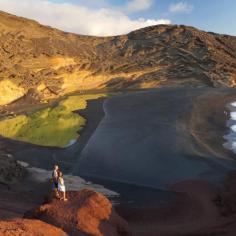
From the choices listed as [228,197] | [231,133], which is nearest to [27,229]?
[228,197]

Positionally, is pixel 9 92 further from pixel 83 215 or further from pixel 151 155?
pixel 83 215

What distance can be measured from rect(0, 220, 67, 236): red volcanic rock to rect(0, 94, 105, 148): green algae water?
30343 mm

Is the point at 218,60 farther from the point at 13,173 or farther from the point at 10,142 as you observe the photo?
the point at 13,173

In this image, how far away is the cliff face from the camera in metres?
87.4

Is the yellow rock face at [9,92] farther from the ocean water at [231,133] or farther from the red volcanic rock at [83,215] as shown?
the red volcanic rock at [83,215]

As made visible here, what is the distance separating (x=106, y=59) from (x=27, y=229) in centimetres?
8466

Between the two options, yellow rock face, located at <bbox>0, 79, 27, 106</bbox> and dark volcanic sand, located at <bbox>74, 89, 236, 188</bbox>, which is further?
yellow rock face, located at <bbox>0, 79, 27, 106</bbox>

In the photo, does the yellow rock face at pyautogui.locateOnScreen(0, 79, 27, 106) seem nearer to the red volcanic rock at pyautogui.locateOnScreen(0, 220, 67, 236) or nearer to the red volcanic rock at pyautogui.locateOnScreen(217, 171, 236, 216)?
the red volcanic rock at pyautogui.locateOnScreen(217, 171, 236, 216)

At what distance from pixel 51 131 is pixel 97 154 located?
40.8 feet

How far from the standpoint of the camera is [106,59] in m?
102

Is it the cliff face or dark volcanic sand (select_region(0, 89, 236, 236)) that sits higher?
the cliff face

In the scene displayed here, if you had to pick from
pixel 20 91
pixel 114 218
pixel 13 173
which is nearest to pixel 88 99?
pixel 20 91

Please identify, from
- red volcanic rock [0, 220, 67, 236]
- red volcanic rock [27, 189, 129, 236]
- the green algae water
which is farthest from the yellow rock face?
red volcanic rock [0, 220, 67, 236]

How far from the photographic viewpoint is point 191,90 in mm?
75812
